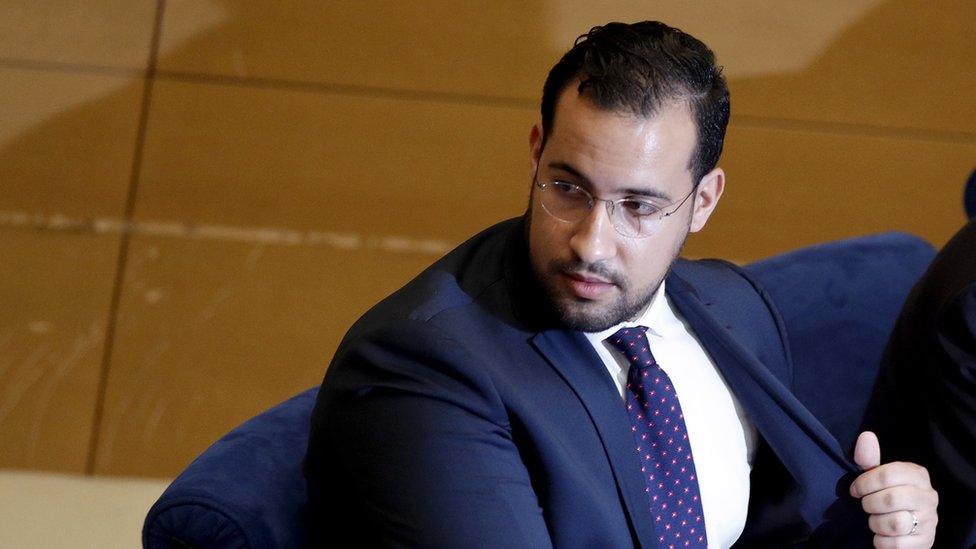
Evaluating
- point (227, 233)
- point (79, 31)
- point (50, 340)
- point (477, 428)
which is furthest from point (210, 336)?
point (477, 428)

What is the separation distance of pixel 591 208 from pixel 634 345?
8.8 inches

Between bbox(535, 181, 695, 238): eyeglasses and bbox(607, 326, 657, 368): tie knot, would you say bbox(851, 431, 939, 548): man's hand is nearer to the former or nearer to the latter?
bbox(607, 326, 657, 368): tie knot

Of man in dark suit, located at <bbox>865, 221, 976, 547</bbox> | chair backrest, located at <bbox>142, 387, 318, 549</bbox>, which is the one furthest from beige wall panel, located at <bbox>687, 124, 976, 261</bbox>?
chair backrest, located at <bbox>142, 387, 318, 549</bbox>

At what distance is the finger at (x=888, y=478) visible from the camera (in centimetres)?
153

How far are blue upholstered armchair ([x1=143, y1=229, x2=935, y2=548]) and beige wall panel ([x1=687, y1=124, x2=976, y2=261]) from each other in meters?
0.69

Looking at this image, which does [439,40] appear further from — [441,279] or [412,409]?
[412,409]

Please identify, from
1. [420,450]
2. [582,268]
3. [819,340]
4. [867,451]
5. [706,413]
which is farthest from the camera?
[819,340]

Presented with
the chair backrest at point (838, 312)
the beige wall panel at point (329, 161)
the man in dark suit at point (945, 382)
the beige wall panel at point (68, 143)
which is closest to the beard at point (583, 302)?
the man in dark suit at point (945, 382)

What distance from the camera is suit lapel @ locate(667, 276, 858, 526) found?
1660 millimetres

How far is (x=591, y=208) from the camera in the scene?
1.47m

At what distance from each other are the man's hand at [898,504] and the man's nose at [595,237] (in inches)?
18.1

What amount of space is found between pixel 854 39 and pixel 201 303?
181 cm

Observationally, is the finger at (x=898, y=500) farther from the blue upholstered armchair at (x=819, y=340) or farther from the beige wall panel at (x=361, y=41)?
the beige wall panel at (x=361, y=41)

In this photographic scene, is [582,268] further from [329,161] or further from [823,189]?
[823,189]
